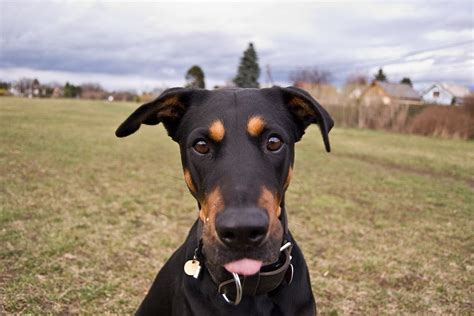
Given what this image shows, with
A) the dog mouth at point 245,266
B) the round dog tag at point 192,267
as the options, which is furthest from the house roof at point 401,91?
the dog mouth at point 245,266

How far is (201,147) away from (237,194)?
531 millimetres

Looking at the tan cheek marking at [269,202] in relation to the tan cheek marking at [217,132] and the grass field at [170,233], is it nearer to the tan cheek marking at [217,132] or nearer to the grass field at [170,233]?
the tan cheek marking at [217,132]

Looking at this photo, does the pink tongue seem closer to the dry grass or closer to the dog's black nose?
the dog's black nose

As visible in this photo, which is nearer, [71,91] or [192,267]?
[192,267]

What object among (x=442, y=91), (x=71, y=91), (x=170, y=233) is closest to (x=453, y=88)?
(x=442, y=91)

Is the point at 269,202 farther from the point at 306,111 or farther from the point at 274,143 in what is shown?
the point at 306,111

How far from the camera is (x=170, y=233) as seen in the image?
243 inches

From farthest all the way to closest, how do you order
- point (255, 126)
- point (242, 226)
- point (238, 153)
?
point (255, 126), point (238, 153), point (242, 226)

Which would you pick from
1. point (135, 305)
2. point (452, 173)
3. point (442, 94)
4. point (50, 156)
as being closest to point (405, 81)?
point (442, 94)

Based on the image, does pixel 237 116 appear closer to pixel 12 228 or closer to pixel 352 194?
pixel 12 228

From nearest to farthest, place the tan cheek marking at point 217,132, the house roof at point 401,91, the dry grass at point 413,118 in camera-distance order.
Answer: the tan cheek marking at point 217,132 < the dry grass at point 413,118 < the house roof at point 401,91

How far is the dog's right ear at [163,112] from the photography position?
107 inches

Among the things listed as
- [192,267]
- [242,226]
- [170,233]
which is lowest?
[170,233]

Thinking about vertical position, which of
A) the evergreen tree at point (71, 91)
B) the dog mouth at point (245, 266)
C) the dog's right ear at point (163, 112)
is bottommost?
the dog mouth at point (245, 266)
